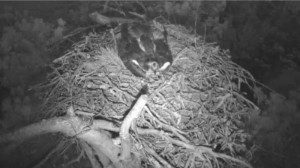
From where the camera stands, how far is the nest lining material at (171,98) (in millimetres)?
1845

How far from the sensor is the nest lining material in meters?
1.84

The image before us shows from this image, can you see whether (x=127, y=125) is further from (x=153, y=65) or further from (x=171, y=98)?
(x=153, y=65)

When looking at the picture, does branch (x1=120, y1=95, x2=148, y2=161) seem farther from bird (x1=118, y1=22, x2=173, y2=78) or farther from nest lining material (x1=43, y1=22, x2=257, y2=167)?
bird (x1=118, y1=22, x2=173, y2=78)

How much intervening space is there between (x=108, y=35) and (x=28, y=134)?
1496mm

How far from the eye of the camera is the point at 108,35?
2.76 meters

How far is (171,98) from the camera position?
201 centimetres

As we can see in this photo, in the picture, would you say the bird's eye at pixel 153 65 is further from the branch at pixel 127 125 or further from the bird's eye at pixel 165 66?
the branch at pixel 127 125

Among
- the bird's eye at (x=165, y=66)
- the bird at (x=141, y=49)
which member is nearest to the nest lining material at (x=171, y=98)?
the bird's eye at (x=165, y=66)

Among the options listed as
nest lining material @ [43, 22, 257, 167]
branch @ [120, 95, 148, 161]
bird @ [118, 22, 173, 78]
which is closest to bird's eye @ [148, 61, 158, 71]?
bird @ [118, 22, 173, 78]

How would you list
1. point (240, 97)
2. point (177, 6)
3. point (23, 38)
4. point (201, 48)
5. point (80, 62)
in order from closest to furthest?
point (240, 97) < point (80, 62) < point (201, 48) < point (23, 38) < point (177, 6)

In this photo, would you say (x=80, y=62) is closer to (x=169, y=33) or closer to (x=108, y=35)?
(x=108, y=35)

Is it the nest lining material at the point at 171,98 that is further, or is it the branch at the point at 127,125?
the nest lining material at the point at 171,98

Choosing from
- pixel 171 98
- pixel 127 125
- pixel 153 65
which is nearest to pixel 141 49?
pixel 153 65

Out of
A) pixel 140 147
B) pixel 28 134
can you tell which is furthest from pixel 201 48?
pixel 28 134
